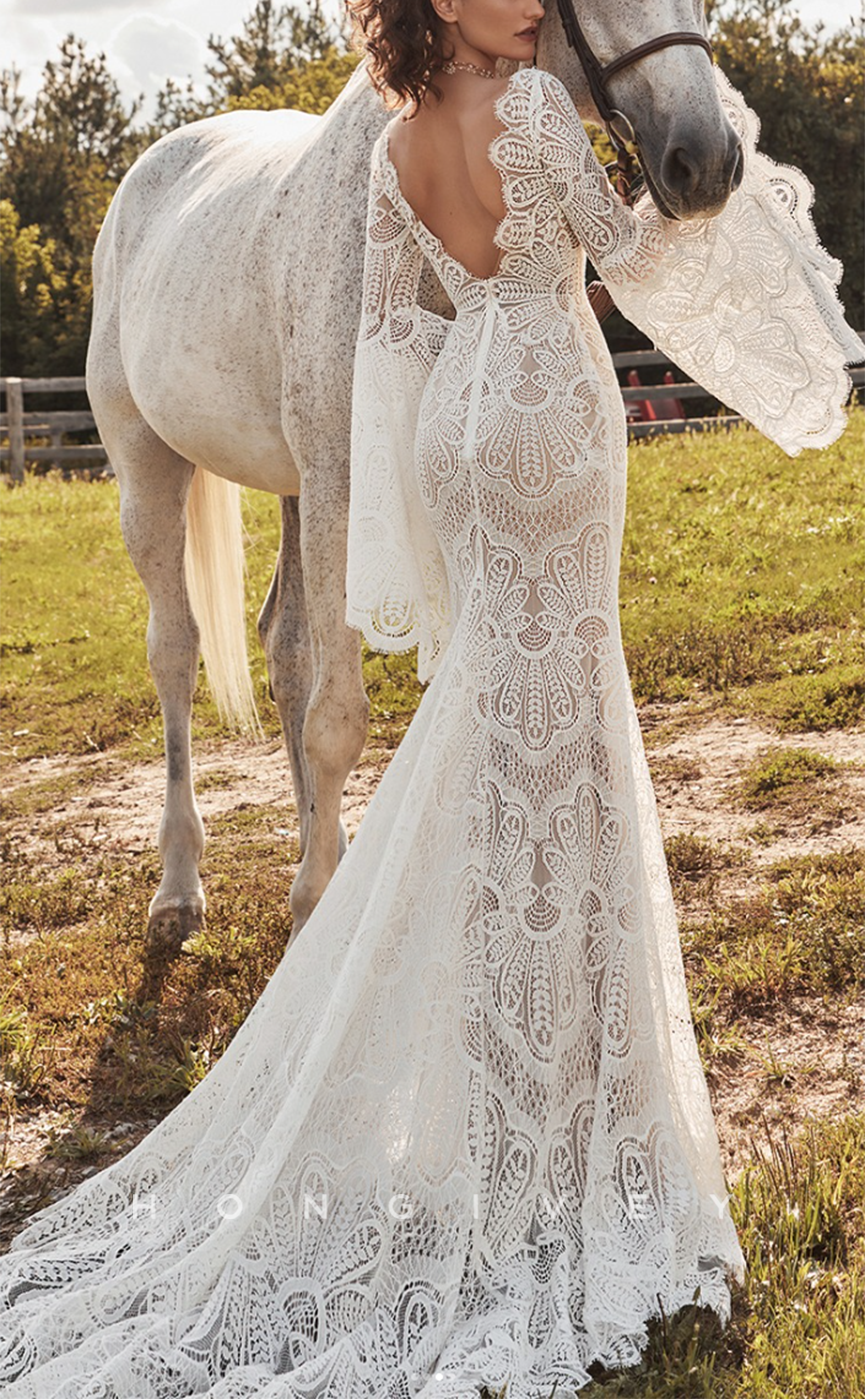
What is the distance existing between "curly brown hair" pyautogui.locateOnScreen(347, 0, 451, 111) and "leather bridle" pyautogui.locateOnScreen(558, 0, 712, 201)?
13.3 inches

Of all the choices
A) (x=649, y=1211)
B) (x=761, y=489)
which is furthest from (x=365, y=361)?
(x=761, y=489)

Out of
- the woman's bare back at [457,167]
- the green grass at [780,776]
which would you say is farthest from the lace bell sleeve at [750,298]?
the green grass at [780,776]

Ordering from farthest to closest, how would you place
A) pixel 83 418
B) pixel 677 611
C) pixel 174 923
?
pixel 83 418 < pixel 677 611 < pixel 174 923

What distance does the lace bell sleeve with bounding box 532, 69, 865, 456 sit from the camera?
99.3 inches

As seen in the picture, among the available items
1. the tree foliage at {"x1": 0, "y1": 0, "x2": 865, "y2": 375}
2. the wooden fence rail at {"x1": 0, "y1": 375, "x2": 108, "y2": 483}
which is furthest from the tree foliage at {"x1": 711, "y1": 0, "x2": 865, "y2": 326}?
the wooden fence rail at {"x1": 0, "y1": 375, "x2": 108, "y2": 483}

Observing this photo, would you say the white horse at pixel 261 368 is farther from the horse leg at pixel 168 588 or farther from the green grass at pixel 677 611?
the green grass at pixel 677 611

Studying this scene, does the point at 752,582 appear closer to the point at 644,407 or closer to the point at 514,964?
the point at 514,964

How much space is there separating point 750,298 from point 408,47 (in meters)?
0.72

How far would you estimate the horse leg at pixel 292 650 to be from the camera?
16.3ft

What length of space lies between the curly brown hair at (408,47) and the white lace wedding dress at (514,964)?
187 millimetres

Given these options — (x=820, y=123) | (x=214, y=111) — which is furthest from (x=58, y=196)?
(x=820, y=123)

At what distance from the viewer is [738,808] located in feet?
17.5

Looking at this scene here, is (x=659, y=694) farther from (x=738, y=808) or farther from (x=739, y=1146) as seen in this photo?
(x=739, y=1146)

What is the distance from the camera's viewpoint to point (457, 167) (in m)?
2.59
